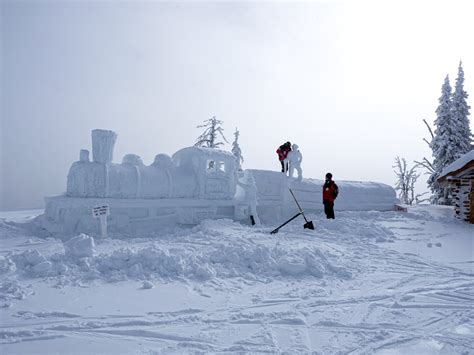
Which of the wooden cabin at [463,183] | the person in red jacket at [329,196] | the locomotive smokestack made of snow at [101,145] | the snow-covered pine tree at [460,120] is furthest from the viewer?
the snow-covered pine tree at [460,120]

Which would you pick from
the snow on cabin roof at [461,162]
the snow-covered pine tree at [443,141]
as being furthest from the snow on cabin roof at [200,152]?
the snow-covered pine tree at [443,141]

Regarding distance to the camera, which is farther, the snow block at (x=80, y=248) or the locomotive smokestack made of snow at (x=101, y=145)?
the locomotive smokestack made of snow at (x=101, y=145)

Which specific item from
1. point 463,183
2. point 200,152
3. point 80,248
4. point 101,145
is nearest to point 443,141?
point 463,183

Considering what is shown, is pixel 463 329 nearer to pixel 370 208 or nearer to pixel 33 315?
pixel 33 315

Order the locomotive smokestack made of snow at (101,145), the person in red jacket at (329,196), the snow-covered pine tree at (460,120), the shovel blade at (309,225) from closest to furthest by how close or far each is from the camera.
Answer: the locomotive smokestack made of snow at (101,145), the shovel blade at (309,225), the person in red jacket at (329,196), the snow-covered pine tree at (460,120)

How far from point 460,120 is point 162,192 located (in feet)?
66.3

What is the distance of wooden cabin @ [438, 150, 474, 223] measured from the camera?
1320 cm

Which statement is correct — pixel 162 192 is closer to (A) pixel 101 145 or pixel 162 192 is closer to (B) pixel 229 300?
(A) pixel 101 145

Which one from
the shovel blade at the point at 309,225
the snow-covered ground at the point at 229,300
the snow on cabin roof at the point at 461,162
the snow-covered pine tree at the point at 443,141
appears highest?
the snow-covered pine tree at the point at 443,141

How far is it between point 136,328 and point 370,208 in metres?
15.6

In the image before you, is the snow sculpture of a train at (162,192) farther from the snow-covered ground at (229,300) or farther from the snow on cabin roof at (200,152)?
the snow-covered ground at (229,300)

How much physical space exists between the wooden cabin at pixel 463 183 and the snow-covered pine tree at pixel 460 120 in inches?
326

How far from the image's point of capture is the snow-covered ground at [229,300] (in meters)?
3.33

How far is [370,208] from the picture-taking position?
1705 cm
